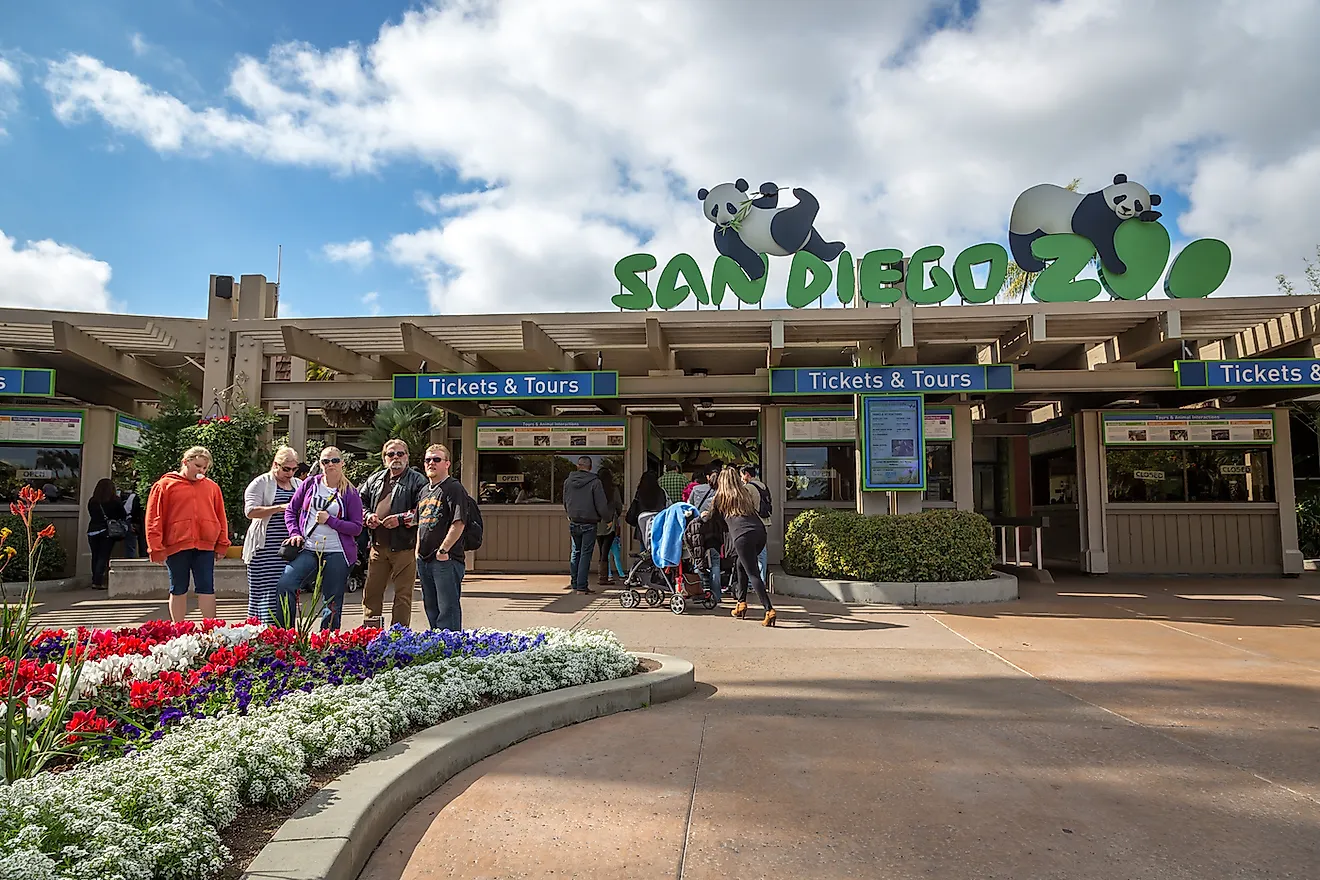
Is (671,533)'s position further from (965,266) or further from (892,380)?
(965,266)

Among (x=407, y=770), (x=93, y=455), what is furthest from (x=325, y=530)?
(x=93, y=455)

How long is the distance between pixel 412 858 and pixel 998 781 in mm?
2456

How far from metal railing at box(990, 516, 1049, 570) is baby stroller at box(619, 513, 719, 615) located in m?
5.91

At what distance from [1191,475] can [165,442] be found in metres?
14.3

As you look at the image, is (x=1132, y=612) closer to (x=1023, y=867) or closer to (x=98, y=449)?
(x=1023, y=867)

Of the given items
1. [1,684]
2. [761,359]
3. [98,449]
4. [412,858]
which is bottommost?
[412,858]

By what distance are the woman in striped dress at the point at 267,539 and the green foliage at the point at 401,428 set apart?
8258 mm

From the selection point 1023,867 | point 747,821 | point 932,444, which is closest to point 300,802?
point 747,821

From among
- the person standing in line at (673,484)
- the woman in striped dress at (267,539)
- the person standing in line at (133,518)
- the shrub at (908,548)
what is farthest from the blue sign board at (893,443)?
the person standing in line at (133,518)

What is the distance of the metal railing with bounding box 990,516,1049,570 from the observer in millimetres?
12734

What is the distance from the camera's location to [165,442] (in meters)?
10.2

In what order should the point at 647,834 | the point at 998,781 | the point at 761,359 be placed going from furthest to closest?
the point at 761,359, the point at 998,781, the point at 647,834

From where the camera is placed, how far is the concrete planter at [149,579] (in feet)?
32.7

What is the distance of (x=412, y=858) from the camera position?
2.96 metres
